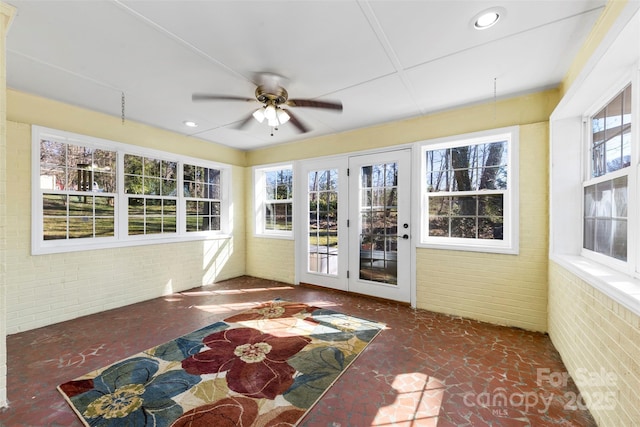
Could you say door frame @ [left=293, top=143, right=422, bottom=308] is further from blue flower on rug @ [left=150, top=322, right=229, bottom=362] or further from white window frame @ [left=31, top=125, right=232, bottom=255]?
blue flower on rug @ [left=150, top=322, right=229, bottom=362]

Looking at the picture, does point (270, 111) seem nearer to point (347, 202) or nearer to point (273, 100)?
point (273, 100)

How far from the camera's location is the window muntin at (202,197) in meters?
4.67

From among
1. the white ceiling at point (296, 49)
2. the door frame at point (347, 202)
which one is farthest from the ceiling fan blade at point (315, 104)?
the door frame at point (347, 202)

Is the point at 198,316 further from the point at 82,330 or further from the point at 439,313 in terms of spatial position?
the point at 439,313

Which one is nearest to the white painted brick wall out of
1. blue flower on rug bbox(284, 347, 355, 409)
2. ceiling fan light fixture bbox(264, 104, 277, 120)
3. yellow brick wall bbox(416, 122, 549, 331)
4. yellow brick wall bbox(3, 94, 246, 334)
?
yellow brick wall bbox(3, 94, 246, 334)

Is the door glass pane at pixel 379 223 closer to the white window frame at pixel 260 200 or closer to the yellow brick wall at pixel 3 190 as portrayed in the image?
the white window frame at pixel 260 200

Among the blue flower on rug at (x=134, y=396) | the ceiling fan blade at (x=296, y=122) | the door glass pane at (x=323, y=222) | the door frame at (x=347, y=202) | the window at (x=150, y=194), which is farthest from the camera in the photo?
the door glass pane at (x=323, y=222)

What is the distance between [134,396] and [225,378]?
62 centimetres

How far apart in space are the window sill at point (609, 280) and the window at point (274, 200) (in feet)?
12.8

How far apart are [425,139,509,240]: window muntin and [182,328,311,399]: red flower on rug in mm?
2394

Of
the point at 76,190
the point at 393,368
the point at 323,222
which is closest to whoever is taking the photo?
the point at 393,368

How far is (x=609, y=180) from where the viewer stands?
197 centimetres

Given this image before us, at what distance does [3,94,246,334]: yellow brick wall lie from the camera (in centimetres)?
287

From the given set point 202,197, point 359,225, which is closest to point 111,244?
point 202,197
